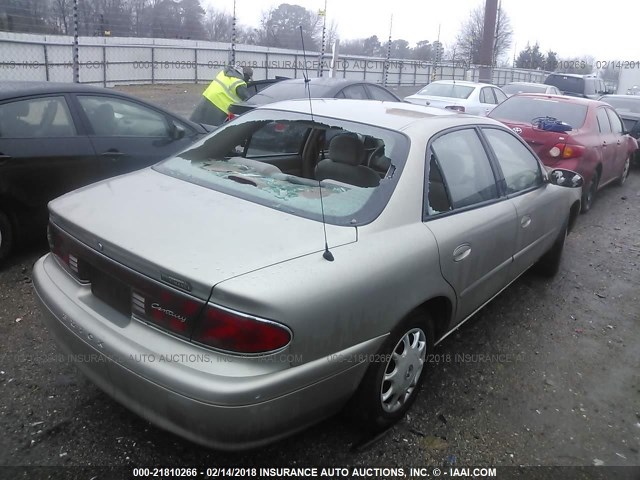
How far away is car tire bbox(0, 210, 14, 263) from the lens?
14.1 feet

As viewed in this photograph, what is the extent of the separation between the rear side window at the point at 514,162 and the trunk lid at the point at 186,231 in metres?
1.76

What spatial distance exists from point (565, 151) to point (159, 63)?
2059cm

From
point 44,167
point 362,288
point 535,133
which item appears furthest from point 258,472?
point 535,133

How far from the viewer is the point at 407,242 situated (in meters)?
2.57

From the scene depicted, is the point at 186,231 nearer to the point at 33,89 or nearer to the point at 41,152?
the point at 41,152

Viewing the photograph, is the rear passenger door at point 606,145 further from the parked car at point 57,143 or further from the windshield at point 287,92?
the parked car at point 57,143

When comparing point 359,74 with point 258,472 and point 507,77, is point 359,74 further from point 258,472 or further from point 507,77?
point 258,472

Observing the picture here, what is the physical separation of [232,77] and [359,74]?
17848 mm

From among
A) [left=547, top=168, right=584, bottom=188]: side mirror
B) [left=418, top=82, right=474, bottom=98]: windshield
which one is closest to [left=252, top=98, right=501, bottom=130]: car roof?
[left=547, top=168, right=584, bottom=188]: side mirror

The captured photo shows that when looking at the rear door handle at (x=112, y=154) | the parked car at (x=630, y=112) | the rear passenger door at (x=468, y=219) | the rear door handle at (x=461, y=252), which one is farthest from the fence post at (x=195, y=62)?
the rear door handle at (x=461, y=252)

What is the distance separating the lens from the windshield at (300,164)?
2.69 metres

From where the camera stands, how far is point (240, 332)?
6.53 feet

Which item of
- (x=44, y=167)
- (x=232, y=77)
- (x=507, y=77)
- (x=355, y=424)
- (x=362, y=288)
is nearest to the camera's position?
(x=362, y=288)

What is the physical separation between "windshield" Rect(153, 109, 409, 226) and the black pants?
4.31m
